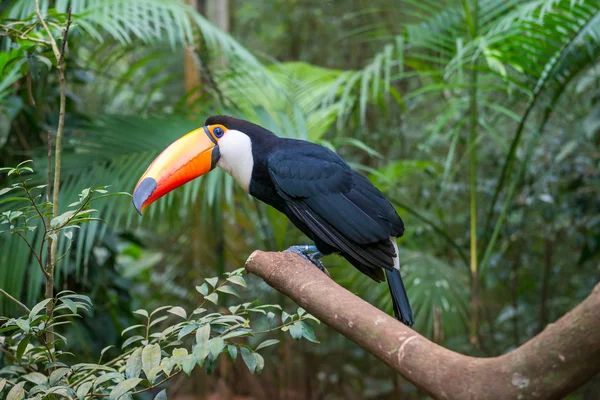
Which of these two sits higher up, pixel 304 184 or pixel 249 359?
pixel 304 184

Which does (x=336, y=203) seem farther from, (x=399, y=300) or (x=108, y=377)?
(x=108, y=377)

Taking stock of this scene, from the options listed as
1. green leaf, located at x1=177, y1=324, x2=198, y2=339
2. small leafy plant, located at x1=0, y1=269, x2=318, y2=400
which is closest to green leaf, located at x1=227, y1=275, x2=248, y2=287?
small leafy plant, located at x1=0, y1=269, x2=318, y2=400

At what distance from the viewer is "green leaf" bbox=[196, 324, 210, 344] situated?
1095 millimetres

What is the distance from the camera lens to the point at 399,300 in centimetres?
150

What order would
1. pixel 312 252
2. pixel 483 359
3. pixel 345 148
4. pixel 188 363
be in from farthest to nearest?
1. pixel 345 148
2. pixel 312 252
3. pixel 188 363
4. pixel 483 359

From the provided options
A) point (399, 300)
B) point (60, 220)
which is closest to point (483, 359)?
point (399, 300)

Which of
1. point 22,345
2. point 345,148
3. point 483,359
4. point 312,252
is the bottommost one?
point 345,148

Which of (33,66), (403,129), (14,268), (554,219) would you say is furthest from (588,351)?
(403,129)

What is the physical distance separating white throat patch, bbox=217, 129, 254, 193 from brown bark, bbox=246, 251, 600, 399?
0.62m

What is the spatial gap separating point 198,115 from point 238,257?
37.2 inches

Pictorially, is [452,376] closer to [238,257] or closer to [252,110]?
[252,110]

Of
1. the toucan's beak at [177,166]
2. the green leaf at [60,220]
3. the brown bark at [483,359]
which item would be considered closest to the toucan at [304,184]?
the toucan's beak at [177,166]

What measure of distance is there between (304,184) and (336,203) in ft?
0.32

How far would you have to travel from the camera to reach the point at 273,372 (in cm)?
345
